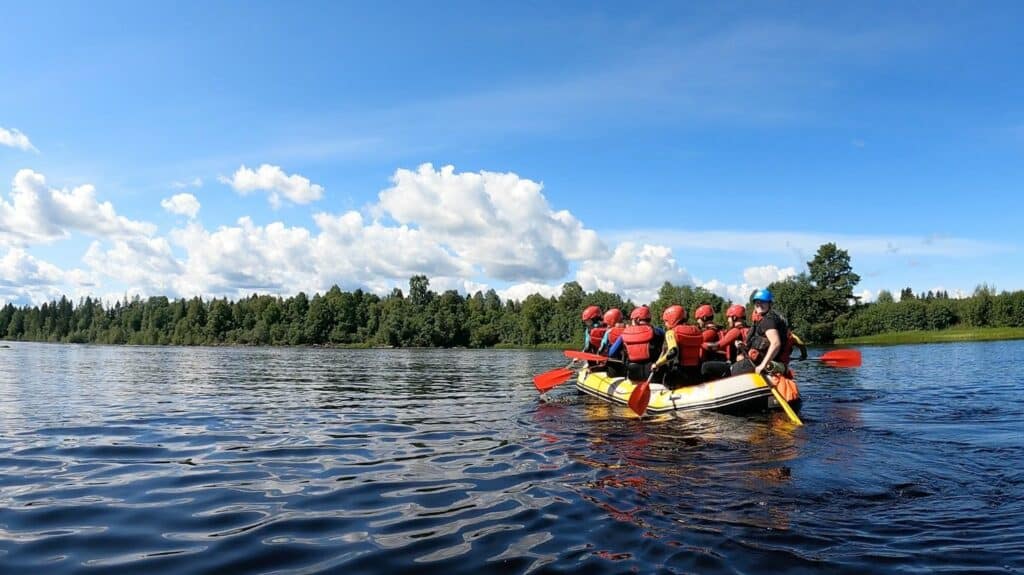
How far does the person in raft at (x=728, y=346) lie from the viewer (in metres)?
12.8

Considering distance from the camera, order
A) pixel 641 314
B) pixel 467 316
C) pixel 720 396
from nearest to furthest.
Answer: pixel 720 396 → pixel 641 314 → pixel 467 316

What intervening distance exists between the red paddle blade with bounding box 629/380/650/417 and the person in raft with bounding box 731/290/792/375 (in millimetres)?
1776

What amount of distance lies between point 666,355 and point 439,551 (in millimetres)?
8051

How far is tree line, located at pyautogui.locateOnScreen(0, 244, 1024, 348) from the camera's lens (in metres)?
84.4

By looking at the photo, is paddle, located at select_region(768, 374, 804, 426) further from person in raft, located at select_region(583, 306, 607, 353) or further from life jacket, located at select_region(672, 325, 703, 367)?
person in raft, located at select_region(583, 306, 607, 353)

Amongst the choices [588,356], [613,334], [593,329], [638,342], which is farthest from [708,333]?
[593,329]

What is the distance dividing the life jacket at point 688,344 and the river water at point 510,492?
1.07m

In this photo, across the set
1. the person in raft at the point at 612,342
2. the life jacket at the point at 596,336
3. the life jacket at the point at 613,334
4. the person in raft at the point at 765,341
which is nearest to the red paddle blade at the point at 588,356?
the person in raft at the point at 612,342

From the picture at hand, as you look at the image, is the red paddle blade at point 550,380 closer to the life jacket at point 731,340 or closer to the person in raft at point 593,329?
the person in raft at point 593,329

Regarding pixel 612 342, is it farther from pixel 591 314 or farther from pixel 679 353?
pixel 679 353

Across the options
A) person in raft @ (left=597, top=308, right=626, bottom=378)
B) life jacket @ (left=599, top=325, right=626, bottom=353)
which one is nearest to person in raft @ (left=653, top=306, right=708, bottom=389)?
person in raft @ (left=597, top=308, right=626, bottom=378)

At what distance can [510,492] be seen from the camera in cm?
667

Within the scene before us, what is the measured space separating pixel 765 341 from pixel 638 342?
2518 mm

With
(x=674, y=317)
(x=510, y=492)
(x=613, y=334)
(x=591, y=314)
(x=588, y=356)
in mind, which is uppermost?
(x=591, y=314)
